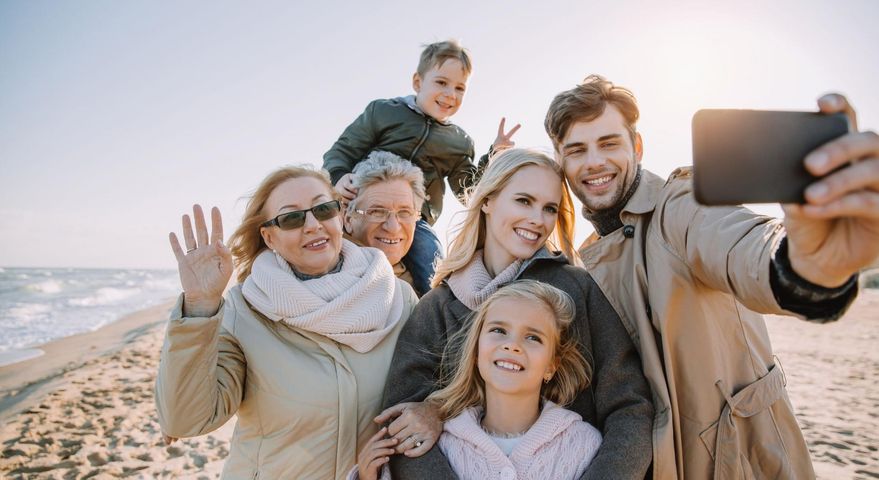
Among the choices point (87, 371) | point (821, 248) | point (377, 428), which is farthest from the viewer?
point (87, 371)

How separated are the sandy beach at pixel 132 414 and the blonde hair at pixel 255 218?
12.1ft

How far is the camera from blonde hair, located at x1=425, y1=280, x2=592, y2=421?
253 cm

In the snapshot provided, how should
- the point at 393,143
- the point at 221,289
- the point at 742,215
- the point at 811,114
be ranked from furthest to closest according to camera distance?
the point at 393,143, the point at 221,289, the point at 742,215, the point at 811,114

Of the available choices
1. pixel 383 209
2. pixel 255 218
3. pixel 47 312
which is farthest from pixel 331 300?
pixel 47 312

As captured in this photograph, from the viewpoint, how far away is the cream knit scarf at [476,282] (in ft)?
9.37

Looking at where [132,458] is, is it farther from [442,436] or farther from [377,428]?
[442,436]

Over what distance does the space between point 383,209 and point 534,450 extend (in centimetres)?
241

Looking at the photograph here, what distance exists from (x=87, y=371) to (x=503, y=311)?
10717 millimetres

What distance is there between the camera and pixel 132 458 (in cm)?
593

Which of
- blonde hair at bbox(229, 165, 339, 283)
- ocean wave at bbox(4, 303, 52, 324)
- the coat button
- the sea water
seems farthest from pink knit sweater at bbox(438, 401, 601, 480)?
ocean wave at bbox(4, 303, 52, 324)

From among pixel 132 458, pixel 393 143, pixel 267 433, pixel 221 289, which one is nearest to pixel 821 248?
pixel 221 289

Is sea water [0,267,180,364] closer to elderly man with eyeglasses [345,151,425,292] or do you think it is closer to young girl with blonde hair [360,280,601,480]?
elderly man with eyeglasses [345,151,425,292]

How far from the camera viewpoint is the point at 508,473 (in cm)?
220

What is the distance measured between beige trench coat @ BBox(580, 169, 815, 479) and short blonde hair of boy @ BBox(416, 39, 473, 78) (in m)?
3.03
